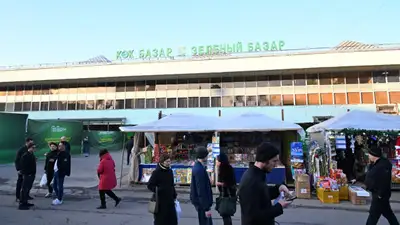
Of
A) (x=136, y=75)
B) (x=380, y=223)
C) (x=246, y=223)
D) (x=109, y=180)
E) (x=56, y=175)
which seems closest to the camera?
(x=246, y=223)

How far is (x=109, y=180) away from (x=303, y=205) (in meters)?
5.10

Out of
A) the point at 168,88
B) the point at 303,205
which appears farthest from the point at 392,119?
the point at 168,88

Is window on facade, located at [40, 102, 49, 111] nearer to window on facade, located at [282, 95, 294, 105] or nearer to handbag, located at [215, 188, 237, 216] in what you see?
window on facade, located at [282, 95, 294, 105]

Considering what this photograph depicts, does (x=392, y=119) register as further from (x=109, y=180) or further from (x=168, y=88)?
(x=168, y=88)

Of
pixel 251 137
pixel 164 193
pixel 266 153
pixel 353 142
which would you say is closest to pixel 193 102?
pixel 251 137

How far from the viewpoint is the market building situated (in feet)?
97.3

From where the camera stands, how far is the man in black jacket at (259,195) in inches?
103

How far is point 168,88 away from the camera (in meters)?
33.8

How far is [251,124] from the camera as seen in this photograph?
10.7m

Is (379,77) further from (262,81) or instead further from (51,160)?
(51,160)

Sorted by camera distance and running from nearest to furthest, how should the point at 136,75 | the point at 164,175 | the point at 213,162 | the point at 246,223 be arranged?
the point at 246,223 → the point at 164,175 → the point at 213,162 → the point at 136,75

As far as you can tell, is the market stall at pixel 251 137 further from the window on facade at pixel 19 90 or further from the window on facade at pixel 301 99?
the window on facade at pixel 19 90

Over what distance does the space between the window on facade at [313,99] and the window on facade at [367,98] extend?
4059 millimetres

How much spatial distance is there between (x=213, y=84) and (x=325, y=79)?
1127cm
